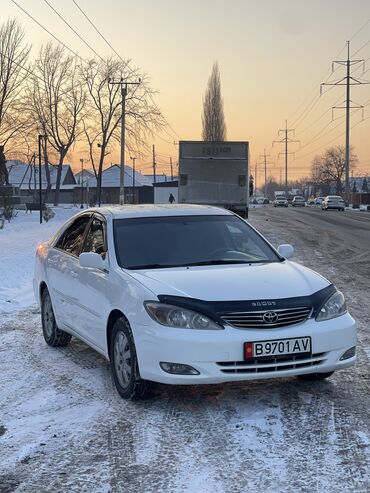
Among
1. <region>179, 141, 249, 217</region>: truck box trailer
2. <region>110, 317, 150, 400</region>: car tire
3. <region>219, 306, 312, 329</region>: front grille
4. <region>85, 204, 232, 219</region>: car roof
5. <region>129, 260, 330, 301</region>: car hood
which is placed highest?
<region>179, 141, 249, 217</region>: truck box trailer

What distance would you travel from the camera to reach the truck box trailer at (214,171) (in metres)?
23.5

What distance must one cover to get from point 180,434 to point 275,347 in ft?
2.91

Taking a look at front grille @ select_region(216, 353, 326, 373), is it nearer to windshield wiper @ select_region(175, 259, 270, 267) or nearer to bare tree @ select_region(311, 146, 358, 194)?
windshield wiper @ select_region(175, 259, 270, 267)

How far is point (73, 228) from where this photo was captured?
6594 mm

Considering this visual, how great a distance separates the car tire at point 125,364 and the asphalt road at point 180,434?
4.5 inches

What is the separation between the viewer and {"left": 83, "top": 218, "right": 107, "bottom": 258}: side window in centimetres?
569

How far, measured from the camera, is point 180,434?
403 centimetres

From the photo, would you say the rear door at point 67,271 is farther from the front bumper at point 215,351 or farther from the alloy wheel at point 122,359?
the front bumper at point 215,351

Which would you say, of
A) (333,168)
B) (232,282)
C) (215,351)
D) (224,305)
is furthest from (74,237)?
(333,168)

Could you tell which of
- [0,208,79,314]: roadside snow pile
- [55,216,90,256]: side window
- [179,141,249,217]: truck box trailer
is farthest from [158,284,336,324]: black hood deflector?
[179,141,249,217]: truck box trailer

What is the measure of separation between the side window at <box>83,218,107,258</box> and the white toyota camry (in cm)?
1

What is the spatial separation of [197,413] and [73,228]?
2874 millimetres

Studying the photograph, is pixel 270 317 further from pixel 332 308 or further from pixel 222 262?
pixel 222 262

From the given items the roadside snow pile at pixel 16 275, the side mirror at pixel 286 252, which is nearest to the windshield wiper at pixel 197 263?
the side mirror at pixel 286 252
